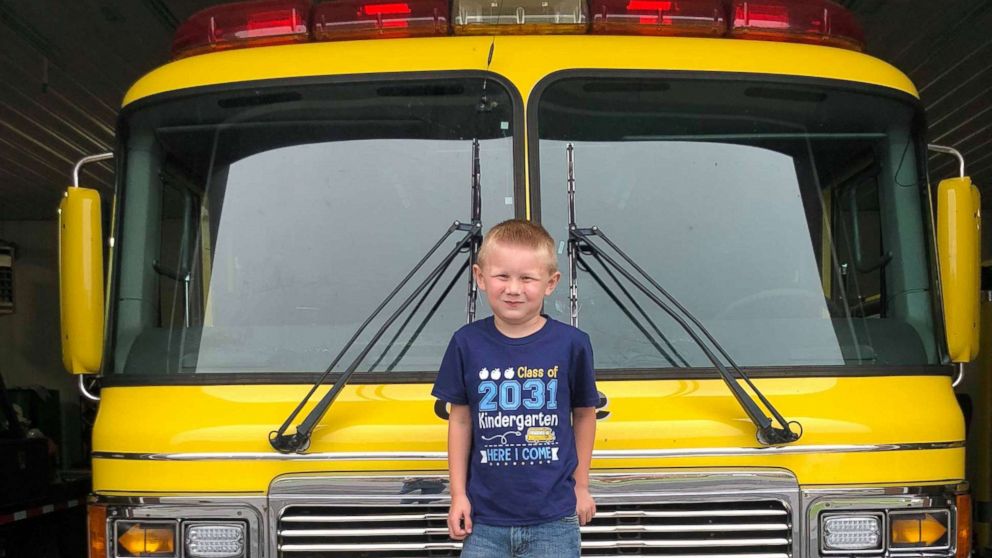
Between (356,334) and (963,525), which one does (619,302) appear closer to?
(356,334)

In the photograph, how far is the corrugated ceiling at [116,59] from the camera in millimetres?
7594

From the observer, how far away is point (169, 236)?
11.4 feet

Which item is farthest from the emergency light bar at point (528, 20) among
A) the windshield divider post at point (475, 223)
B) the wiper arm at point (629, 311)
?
the wiper arm at point (629, 311)

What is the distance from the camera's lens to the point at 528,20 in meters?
3.60

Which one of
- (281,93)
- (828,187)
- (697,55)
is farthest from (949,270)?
(281,93)

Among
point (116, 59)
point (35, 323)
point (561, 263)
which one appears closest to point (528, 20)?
point (561, 263)

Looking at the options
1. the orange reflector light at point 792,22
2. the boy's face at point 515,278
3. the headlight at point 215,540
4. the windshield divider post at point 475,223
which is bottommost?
the headlight at point 215,540

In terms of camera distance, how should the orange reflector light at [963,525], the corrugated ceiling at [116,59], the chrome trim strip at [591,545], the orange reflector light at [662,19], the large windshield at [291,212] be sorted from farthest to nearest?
the corrugated ceiling at [116,59], the orange reflector light at [662,19], the large windshield at [291,212], the orange reflector light at [963,525], the chrome trim strip at [591,545]

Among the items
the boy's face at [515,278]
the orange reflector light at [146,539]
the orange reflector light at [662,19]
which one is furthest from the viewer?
the orange reflector light at [662,19]

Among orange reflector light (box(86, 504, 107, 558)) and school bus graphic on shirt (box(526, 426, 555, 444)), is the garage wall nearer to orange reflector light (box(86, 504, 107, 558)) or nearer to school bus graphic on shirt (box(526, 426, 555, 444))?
orange reflector light (box(86, 504, 107, 558))

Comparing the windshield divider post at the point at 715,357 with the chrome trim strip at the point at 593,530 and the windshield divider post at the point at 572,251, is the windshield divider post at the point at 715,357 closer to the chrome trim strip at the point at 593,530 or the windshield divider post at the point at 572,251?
the windshield divider post at the point at 572,251

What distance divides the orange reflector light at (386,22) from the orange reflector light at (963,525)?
203 cm

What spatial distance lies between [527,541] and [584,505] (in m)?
0.17

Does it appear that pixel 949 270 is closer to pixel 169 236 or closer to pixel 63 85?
pixel 169 236
